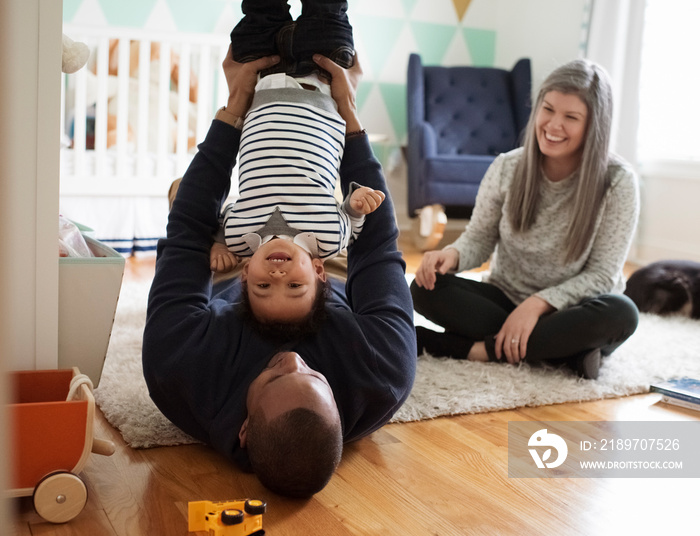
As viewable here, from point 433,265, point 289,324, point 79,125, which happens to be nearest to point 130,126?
point 79,125

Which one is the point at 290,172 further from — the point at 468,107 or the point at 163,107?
the point at 468,107

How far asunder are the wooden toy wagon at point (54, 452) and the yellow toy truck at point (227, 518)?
0.16 metres

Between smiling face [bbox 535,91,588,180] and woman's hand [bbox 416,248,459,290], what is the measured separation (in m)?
0.34

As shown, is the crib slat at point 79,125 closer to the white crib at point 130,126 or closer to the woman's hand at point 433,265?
the white crib at point 130,126

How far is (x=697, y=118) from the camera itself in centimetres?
331

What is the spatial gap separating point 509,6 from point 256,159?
136 inches

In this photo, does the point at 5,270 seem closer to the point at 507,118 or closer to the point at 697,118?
the point at 697,118

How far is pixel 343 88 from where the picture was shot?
1.47 metres

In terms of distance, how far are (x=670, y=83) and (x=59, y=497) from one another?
3303 millimetres

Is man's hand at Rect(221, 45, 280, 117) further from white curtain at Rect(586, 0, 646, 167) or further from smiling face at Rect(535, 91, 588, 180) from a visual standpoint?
white curtain at Rect(586, 0, 646, 167)

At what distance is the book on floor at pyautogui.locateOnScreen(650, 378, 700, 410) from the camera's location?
156cm

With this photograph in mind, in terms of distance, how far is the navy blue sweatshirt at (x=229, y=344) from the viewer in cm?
113

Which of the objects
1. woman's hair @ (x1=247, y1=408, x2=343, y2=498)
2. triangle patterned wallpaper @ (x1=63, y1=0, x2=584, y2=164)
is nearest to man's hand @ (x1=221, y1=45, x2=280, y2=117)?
woman's hair @ (x1=247, y1=408, x2=343, y2=498)

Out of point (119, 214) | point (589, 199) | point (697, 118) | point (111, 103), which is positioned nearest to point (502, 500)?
point (589, 199)
